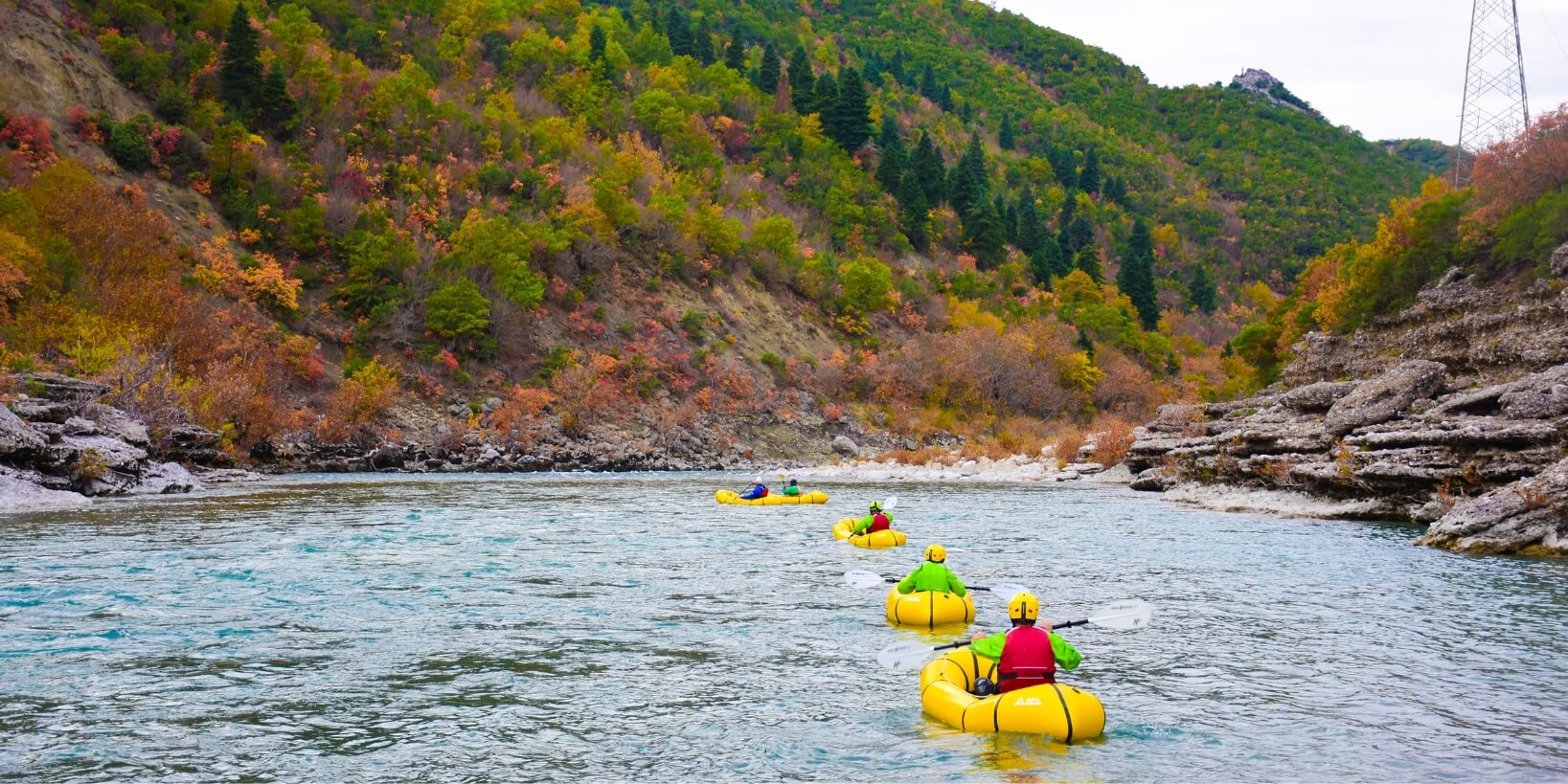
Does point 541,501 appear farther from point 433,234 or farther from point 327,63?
point 327,63

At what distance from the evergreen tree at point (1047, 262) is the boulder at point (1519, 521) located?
264 feet

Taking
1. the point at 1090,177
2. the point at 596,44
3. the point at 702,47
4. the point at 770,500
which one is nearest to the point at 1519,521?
the point at 770,500

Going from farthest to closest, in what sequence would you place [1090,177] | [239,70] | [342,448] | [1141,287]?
[1090,177] < [1141,287] < [239,70] < [342,448]

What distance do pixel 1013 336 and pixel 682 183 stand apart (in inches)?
1096

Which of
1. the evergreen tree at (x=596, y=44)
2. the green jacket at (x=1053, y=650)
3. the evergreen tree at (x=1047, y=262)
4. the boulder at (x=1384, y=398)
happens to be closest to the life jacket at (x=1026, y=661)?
the green jacket at (x=1053, y=650)

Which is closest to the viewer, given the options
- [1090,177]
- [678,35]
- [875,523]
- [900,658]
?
[900,658]

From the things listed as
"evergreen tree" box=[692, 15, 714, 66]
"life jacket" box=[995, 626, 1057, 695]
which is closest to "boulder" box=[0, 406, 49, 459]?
"life jacket" box=[995, 626, 1057, 695]

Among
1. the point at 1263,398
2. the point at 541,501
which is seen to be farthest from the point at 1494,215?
the point at 541,501

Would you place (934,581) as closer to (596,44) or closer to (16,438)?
(16,438)

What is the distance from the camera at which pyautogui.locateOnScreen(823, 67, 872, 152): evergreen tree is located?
100500mm

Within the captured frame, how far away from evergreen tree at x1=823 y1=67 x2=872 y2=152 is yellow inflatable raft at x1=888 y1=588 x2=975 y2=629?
91.1m

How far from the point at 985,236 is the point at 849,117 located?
686 inches

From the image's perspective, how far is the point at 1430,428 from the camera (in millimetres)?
23031

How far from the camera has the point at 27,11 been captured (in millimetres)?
Result: 56938
